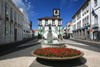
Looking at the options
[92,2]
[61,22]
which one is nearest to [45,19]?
[61,22]

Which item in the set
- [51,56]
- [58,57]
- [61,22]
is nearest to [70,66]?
[58,57]

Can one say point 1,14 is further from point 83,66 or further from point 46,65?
point 83,66

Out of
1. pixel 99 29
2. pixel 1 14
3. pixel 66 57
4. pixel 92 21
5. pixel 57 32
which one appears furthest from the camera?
pixel 57 32

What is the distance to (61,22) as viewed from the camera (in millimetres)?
49000

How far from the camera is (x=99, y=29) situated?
20.1 m

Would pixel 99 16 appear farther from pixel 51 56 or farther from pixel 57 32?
pixel 57 32

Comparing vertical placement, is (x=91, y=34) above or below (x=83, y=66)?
above

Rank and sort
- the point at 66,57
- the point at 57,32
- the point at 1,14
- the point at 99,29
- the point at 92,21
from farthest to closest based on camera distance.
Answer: the point at 57,32 → the point at 92,21 → the point at 99,29 → the point at 1,14 → the point at 66,57

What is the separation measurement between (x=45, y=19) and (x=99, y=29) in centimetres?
3378

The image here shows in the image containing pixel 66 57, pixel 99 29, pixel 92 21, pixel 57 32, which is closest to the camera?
pixel 66 57

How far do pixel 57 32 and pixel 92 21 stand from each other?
24901 mm

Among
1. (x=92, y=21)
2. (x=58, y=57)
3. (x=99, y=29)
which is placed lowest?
(x=58, y=57)

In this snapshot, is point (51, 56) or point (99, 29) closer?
point (51, 56)

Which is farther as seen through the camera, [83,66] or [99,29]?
[99,29]
